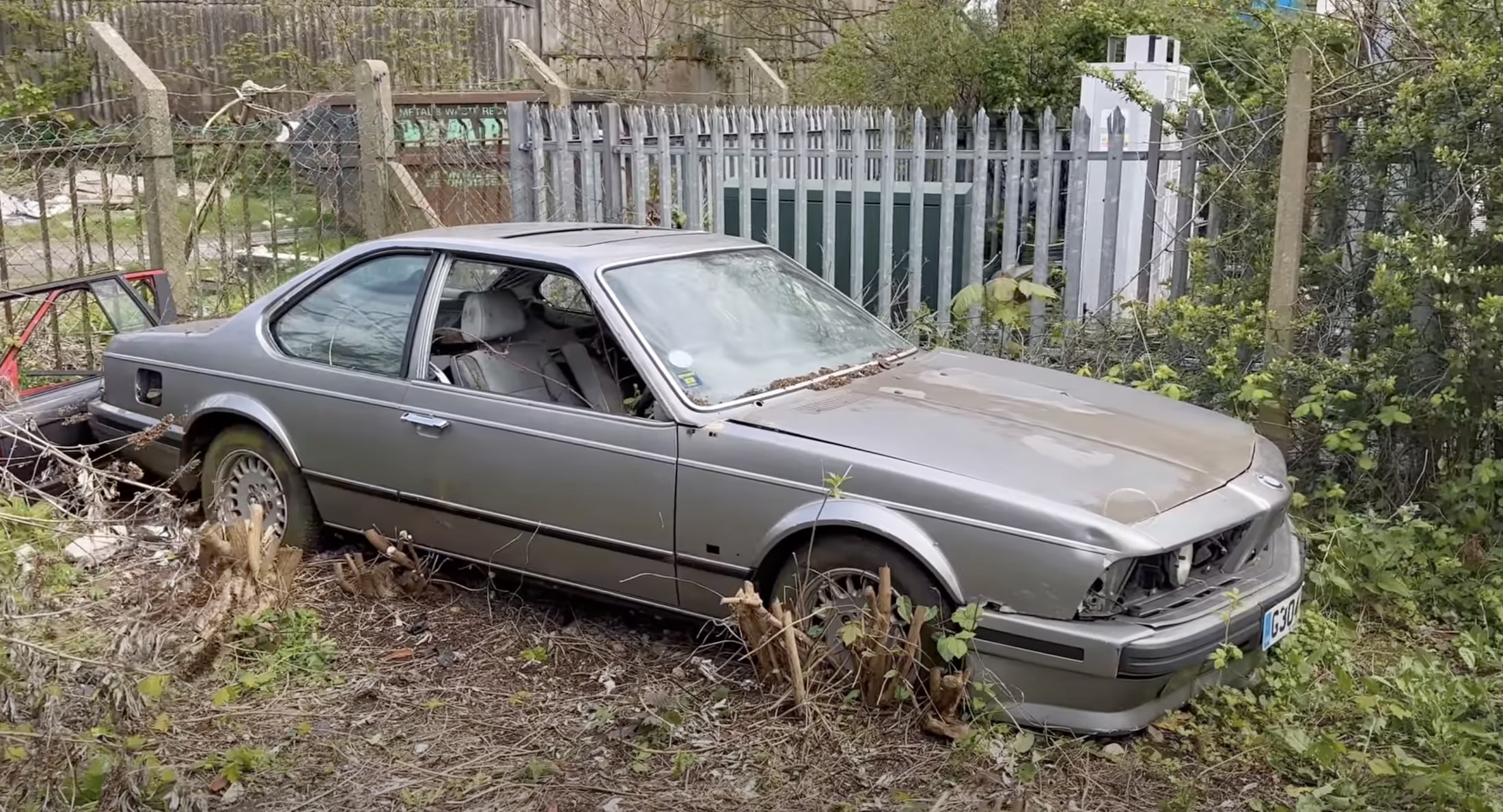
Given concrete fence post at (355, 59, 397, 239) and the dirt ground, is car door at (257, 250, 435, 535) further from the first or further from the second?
concrete fence post at (355, 59, 397, 239)

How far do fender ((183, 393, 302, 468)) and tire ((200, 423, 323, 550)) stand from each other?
7 centimetres

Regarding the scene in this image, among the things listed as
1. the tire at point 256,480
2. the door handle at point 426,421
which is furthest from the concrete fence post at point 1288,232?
the tire at point 256,480

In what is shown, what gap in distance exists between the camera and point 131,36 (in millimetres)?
14312

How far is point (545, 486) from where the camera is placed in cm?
433

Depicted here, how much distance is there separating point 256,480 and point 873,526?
291 centimetres

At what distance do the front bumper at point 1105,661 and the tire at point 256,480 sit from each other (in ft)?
9.57

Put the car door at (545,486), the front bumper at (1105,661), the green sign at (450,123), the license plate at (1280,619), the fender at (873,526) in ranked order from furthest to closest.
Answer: the green sign at (450,123) → the car door at (545,486) → the license plate at (1280,619) → the fender at (873,526) → the front bumper at (1105,661)

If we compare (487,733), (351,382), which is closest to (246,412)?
(351,382)

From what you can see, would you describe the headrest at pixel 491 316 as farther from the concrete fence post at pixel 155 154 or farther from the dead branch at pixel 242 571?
the concrete fence post at pixel 155 154

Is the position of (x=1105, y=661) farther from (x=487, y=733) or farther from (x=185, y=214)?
(x=185, y=214)

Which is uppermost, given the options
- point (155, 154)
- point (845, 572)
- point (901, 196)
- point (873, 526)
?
point (155, 154)

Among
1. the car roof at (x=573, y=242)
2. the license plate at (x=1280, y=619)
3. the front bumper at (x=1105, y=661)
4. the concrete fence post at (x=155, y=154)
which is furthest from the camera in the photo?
the concrete fence post at (x=155, y=154)

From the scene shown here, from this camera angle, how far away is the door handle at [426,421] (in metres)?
4.54

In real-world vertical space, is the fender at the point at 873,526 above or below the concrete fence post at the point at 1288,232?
below
